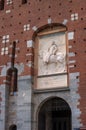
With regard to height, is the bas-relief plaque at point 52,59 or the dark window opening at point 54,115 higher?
the bas-relief plaque at point 52,59

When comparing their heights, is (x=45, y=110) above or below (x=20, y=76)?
below

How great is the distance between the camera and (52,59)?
16.1m

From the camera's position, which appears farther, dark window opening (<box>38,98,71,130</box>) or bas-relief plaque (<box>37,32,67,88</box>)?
dark window opening (<box>38,98,71,130</box>)

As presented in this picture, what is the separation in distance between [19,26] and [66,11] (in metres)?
2.85

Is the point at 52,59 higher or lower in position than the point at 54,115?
higher

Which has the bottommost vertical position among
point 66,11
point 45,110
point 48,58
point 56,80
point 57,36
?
point 45,110

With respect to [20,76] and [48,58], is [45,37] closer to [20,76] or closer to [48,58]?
[48,58]

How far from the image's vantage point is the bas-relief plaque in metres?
15.8

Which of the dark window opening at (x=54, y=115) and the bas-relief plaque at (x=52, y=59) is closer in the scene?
the bas-relief plaque at (x=52, y=59)

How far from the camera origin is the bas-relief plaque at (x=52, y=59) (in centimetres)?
1576

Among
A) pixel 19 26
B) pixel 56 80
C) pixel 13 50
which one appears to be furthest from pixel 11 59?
pixel 56 80

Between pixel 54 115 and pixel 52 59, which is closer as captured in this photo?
pixel 52 59

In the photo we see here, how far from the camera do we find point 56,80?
15734 millimetres

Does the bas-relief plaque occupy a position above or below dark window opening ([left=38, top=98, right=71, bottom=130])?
above
